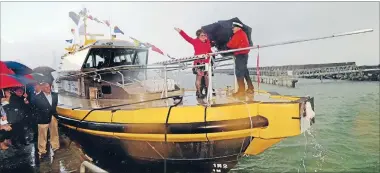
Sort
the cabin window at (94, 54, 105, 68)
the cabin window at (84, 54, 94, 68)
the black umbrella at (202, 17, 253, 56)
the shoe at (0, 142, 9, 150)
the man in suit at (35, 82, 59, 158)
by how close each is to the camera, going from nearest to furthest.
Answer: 1. the man in suit at (35, 82, 59, 158)
2. the shoe at (0, 142, 9, 150)
3. the black umbrella at (202, 17, 253, 56)
4. the cabin window at (84, 54, 94, 68)
5. the cabin window at (94, 54, 105, 68)

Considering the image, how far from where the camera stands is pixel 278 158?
8445 millimetres

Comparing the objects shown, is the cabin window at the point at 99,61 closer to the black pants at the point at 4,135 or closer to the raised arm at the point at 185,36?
the black pants at the point at 4,135

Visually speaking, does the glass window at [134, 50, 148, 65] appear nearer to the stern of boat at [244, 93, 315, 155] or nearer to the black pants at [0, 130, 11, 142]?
the black pants at [0, 130, 11, 142]

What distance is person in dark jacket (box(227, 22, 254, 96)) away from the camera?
471cm

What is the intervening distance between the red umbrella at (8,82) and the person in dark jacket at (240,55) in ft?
13.9

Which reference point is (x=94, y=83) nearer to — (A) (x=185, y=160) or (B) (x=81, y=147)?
(B) (x=81, y=147)

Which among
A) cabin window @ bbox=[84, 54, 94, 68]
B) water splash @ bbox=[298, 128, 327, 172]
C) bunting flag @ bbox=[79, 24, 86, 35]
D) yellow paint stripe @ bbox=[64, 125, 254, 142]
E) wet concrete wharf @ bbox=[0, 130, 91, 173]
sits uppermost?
bunting flag @ bbox=[79, 24, 86, 35]

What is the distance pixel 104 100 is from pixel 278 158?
5.98m

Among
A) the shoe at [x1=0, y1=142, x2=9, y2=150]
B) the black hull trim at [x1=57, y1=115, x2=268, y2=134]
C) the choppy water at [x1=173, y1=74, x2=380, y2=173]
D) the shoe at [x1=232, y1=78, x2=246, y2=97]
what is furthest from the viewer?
the choppy water at [x1=173, y1=74, x2=380, y2=173]

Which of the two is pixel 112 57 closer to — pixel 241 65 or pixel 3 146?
pixel 3 146

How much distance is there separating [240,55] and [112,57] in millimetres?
4299

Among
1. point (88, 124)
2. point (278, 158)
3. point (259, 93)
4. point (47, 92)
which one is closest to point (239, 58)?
point (259, 93)

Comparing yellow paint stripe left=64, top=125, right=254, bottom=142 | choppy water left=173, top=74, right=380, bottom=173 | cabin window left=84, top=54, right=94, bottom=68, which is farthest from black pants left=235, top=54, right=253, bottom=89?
cabin window left=84, top=54, right=94, bottom=68

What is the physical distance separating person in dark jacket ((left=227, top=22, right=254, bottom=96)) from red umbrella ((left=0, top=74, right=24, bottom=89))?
4.23 m
